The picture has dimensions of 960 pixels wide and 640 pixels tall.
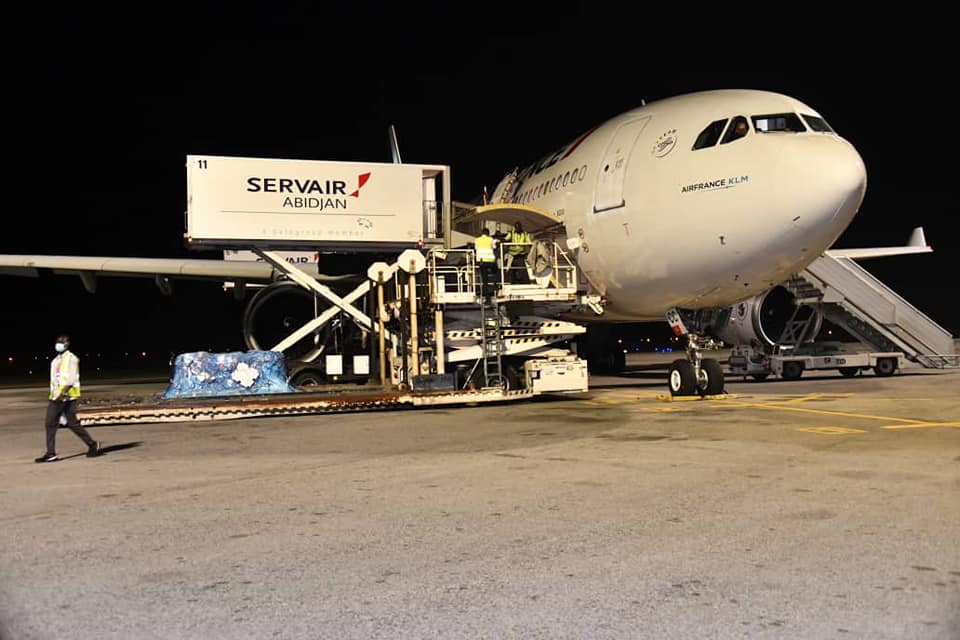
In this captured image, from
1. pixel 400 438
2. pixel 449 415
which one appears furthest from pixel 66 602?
pixel 449 415

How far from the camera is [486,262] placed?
1366 centimetres

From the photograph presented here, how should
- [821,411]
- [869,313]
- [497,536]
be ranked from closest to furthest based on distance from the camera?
1. [497,536]
2. [821,411]
3. [869,313]

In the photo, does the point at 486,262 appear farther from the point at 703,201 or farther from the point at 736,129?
the point at 736,129

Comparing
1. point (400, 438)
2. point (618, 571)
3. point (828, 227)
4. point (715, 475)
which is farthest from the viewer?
point (828, 227)

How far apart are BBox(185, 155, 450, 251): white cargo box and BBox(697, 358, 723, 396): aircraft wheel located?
18.6 ft

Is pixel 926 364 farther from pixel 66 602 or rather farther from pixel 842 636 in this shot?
pixel 66 602

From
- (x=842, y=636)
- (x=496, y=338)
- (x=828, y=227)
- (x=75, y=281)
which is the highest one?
(x=75, y=281)

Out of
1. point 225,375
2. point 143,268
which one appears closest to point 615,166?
point 225,375

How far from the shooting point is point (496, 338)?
44.5 ft

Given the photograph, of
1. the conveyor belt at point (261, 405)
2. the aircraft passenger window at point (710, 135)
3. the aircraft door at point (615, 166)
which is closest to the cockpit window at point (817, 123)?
the aircraft passenger window at point (710, 135)

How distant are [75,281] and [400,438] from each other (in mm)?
76656

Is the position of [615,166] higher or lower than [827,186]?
higher

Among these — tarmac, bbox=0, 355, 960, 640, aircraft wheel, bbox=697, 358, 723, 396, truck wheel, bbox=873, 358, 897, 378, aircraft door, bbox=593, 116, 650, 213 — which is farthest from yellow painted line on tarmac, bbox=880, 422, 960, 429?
truck wheel, bbox=873, 358, 897, 378

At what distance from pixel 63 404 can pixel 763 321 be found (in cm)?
1564
